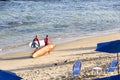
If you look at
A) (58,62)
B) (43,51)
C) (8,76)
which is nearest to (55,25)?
(43,51)

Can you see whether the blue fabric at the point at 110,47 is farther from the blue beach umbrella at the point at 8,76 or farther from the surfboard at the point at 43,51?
the surfboard at the point at 43,51

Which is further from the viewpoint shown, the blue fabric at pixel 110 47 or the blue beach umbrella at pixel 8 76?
the blue fabric at pixel 110 47

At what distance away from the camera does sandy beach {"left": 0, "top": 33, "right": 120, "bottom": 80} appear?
14.9 meters

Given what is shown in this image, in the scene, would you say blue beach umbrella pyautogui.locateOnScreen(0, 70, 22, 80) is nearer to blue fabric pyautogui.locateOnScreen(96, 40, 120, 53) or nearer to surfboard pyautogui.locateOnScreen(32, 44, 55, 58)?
blue fabric pyautogui.locateOnScreen(96, 40, 120, 53)

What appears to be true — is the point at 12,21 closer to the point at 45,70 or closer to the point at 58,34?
the point at 58,34

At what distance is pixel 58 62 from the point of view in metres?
17.2

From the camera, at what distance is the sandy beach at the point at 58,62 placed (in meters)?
14.9

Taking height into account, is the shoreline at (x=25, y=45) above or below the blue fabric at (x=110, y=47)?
below

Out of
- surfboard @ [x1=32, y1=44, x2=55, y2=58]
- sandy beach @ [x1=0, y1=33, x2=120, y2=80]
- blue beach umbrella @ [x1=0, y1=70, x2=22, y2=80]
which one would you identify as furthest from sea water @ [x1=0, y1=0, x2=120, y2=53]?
blue beach umbrella @ [x1=0, y1=70, x2=22, y2=80]

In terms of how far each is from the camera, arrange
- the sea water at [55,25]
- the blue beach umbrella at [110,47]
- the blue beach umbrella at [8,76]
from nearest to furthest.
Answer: the blue beach umbrella at [8,76]
the blue beach umbrella at [110,47]
the sea water at [55,25]

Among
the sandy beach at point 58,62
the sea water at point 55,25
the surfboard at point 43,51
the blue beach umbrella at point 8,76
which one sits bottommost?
the sandy beach at point 58,62

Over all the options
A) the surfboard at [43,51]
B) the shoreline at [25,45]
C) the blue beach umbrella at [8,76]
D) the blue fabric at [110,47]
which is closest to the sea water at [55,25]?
the shoreline at [25,45]

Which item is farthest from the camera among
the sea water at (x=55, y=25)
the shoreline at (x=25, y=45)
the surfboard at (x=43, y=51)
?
the sea water at (x=55, y=25)

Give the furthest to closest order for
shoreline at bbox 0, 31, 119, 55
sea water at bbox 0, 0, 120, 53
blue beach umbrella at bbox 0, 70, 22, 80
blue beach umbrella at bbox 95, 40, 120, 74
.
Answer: sea water at bbox 0, 0, 120, 53
shoreline at bbox 0, 31, 119, 55
blue beach umbrella at bbox 95, 40, 120, 74
blue beach umbrella at bbox 0, 70, 22, 80
